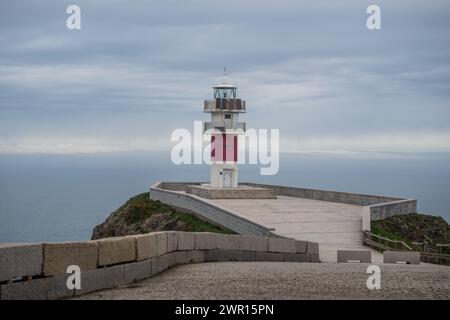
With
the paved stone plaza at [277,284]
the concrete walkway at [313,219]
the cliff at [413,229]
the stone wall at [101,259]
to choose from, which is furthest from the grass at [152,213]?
the paved stone plaza at [277,284]

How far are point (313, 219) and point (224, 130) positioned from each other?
671 inches

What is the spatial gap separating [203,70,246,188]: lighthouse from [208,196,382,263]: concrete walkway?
231 inches

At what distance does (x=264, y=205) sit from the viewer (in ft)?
128

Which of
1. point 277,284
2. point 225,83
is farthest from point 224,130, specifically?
point 277,284

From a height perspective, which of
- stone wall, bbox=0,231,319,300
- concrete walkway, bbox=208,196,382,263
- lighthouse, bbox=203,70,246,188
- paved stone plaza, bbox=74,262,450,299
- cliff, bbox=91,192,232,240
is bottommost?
cliff, bbox=91,192,232,240

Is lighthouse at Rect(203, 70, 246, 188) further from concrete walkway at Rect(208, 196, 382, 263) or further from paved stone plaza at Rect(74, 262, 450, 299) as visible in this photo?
paved stone plaza at Rect(74, 262, 450, 299)

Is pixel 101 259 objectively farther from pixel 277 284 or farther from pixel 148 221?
pixel 148 221

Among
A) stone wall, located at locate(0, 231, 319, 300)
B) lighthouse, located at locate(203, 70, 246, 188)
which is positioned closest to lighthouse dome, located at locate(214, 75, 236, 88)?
lighthouse, located at locate(203, 70, 246, 188)

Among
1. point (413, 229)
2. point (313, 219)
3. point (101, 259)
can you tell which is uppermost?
point (101, 259)

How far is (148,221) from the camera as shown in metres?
42.8

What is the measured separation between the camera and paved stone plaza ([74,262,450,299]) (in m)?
→ 11.6
